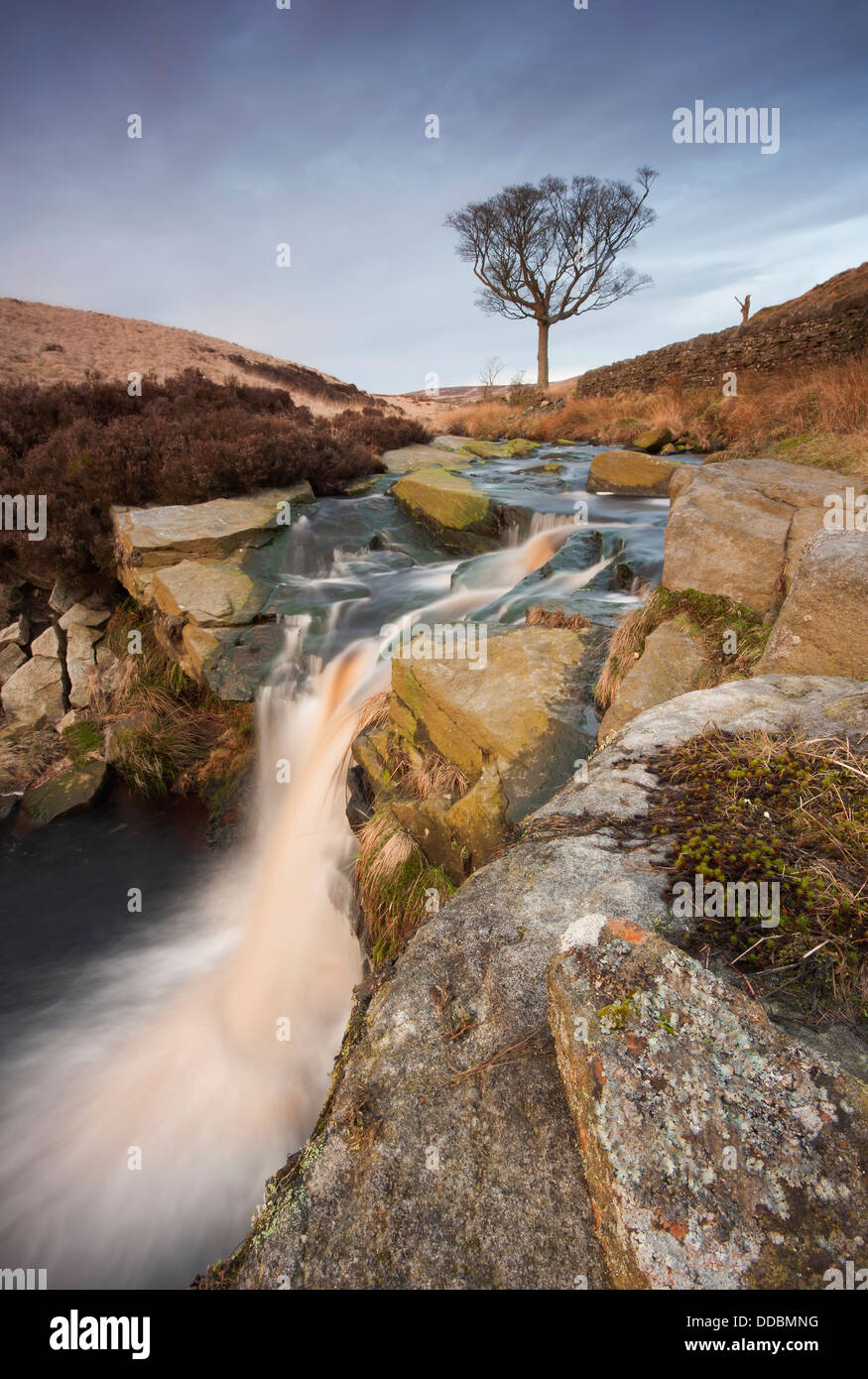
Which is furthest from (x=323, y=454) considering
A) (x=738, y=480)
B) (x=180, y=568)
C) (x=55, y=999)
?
(x=55, y=999)

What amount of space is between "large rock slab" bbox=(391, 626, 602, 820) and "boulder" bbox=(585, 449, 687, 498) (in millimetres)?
7530

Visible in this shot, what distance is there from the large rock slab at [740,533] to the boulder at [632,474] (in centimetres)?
562

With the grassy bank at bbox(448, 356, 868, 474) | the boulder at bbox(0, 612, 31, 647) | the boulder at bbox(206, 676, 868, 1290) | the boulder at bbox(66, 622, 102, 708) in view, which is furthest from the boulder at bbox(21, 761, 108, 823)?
the grassy bank at bbox(448, 356, 868, 474)

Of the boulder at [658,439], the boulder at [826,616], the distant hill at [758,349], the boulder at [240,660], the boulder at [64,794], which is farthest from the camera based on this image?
the boulder at [658,439]

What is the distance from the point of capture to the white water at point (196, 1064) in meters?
3.51

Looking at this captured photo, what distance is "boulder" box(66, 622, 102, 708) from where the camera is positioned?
Answer: 915cm

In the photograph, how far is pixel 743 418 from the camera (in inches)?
526

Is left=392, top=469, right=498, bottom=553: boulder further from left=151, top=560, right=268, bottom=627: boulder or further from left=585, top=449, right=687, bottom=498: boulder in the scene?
left=151, top=560, right=268, bottom=627: boulder

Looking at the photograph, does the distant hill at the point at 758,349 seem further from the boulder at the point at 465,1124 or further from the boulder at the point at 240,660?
the boulder at the point at 465,1124

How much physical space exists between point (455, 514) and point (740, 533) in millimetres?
6151

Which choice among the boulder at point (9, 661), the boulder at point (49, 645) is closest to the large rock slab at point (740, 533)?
the boulder at point (49, 645)

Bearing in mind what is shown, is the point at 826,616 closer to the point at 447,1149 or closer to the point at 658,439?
the point at 447,1149
